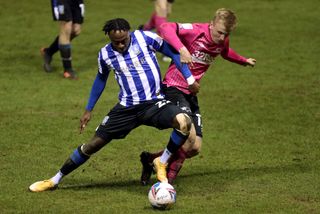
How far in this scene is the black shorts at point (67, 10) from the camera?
15008mm

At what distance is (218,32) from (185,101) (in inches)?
37.2

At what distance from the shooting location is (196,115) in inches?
395

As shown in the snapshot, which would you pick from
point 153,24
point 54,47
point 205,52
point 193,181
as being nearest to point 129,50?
point 205,52

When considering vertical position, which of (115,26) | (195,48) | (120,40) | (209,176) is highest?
(115,26)

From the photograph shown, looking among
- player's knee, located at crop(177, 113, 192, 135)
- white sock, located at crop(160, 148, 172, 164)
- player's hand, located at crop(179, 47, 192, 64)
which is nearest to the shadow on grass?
white sock, located at crop(160, 148, 172, 164)

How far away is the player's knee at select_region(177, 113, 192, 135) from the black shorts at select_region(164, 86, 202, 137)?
0.42 metres

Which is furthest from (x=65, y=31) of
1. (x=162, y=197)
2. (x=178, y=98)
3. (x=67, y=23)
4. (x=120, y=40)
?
(x=162, y=197)

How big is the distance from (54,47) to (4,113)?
10.4 feet

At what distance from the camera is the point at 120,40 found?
29.8 ft

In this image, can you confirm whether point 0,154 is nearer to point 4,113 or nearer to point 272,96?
point 4,113

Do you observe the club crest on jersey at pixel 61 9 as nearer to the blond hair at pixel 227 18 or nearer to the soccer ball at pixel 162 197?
the blond hair at pixel 227 18

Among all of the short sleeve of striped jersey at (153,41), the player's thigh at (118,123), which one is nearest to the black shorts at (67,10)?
the short sleeve of striped jersey at (153,41)

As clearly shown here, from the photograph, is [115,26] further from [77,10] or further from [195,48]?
[77,10]

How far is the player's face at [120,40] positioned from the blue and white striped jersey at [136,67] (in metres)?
0.07
